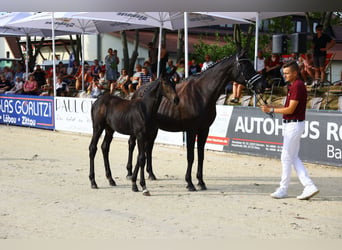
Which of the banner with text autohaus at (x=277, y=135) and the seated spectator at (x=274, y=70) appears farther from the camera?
the seated spectator at (x=274, y=70)

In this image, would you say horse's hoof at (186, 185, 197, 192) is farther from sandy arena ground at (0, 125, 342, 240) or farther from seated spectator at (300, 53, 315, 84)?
seated spectator at (300, 53, 315, 84)

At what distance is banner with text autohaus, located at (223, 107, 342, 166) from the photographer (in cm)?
996

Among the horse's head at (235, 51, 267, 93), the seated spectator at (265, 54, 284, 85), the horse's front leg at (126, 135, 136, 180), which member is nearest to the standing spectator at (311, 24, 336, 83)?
the seated spectator at (265, 54, 284, 85)

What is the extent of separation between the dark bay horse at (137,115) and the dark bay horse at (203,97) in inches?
17.1

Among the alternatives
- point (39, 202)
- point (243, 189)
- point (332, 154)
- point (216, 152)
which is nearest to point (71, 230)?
point (39, 202)

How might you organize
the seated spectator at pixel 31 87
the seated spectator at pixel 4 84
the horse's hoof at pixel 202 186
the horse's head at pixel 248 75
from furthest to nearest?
the seated spectator at pixel 4 84 → the seated spectator at pixel 31 87 → the horse's hoof at pixel 202 186 → the horse's head at pixel 248 75

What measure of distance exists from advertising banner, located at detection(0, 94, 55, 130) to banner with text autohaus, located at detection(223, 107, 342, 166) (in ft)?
26.5

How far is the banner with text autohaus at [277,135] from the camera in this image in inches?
392

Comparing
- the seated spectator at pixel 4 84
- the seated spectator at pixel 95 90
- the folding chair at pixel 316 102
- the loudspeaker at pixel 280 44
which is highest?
the loudspeaker at pixel 280 44

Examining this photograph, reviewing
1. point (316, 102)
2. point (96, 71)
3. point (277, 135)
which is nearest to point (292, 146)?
point (277, 135)

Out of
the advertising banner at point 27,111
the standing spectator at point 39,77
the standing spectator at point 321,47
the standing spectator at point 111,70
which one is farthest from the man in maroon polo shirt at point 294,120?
the standing spectator at point 39,77

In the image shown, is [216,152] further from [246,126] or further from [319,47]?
[319,47]

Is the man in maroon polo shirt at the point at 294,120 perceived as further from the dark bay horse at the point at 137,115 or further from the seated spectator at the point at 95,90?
the seated spectator at the point at 95,90

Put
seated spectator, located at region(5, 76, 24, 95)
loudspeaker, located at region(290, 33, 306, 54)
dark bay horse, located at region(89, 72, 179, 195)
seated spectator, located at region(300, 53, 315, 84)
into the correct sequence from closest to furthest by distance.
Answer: dark bay horse, located at region(89, 72, 179, 195)
loudspeaker, located at region(290, 33, 306, 54)
seated spectator, located at region(300, 53, 315, 84)
seated spectator, located at region(5, 76, 24, 95)
